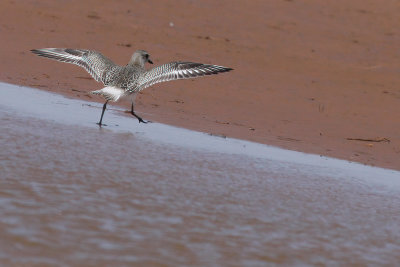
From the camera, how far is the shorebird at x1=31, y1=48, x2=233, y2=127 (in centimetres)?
944

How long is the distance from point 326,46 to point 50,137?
1286 cm

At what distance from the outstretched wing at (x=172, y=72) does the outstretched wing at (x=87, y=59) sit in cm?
58

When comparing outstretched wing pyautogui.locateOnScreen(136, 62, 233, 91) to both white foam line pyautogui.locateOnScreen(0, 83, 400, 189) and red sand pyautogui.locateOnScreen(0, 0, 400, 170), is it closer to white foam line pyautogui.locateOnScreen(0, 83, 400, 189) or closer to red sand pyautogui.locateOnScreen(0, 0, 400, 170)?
white foam line pyautogui.locateOnScreen(0, 83, 400, 189)

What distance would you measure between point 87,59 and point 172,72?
124 centimetres

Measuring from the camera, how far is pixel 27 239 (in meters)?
3.50

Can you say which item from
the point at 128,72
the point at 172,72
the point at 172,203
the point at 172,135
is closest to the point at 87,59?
the point at 128,72

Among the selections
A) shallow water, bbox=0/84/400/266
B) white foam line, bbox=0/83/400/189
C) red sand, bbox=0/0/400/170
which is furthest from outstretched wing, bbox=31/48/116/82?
shallow water, bbox=0/84/400/266

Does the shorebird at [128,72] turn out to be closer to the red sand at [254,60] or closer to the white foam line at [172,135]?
the white foam line at [172,135]

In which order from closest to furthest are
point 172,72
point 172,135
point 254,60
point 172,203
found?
point 172,203, point 172,135, point 172,72, point 254,60

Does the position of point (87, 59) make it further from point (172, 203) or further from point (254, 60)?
point (254, 60)

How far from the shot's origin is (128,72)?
9734 mm

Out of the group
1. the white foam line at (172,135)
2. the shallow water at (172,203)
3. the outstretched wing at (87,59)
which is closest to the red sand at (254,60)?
the white foam line at (172,135)

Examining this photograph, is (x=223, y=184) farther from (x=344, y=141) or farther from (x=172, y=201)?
(x=344, y=141)

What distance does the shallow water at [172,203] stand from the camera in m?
3.71
